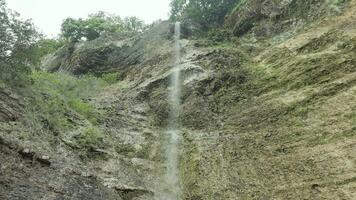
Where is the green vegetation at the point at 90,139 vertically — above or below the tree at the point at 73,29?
below

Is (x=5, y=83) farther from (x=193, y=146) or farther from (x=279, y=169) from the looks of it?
(x=279, y=169)

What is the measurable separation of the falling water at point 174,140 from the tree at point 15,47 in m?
5.57

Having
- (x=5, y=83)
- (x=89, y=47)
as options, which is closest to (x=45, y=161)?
(x=5, y=83)

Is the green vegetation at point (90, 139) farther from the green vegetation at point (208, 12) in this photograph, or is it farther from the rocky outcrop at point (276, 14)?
the green vegetation at point (208, 12)

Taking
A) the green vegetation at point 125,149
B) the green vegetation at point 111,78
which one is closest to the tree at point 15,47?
the green vegetation at point 125,149

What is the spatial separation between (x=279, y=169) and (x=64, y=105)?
822cm

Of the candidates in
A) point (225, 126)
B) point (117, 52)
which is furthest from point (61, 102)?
point (117, 52)

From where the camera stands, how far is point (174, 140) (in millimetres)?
17438

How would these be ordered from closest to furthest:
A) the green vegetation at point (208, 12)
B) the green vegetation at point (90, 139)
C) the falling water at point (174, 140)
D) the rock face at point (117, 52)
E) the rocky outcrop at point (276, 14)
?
the falling water at point (174, 140) < the green vegetation at point (90, 139) < the rocky outcrop at point (276, 14) < the rock face at point (117, 52) < the green vegetation at point (208, 12)

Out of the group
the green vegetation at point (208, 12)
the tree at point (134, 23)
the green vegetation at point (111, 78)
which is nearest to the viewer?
the green vegetation at point (111, 78)

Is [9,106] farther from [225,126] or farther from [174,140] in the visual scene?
[225,126]

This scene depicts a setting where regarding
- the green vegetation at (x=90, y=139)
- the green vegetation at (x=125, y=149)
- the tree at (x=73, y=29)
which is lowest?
the green vegetation at (x=125, y=149)

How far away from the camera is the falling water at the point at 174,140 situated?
14.5 meters

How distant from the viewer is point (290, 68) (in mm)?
17594
